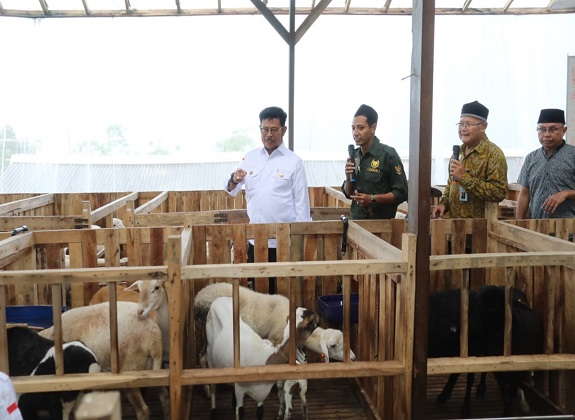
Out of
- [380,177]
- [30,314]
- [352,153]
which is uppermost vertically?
[352,153]

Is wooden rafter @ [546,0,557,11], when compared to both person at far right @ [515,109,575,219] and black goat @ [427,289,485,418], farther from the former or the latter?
black goat @ [427,289,485,418]

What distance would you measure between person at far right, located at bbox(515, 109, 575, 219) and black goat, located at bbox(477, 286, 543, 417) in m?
1.71

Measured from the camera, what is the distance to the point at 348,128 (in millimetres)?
12820

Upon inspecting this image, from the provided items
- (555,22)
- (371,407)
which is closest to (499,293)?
(371,407)

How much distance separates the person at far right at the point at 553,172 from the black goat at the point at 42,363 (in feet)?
12.4

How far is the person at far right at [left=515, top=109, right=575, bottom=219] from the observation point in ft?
16.4

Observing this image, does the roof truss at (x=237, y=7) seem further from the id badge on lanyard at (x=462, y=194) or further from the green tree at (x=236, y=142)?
the id badge on lanyard at (x=462, y=194)

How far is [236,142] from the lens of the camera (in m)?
12.8

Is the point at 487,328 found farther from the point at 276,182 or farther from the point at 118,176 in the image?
the point at 118,176

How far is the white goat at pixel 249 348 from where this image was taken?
11.2 ft

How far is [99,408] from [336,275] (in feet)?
9.94

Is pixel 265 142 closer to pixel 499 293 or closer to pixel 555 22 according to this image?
pixel 499 293

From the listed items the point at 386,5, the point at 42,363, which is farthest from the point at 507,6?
the point at 42,363

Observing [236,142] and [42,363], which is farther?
[236,142]
